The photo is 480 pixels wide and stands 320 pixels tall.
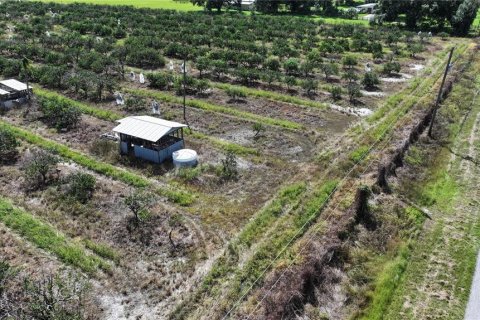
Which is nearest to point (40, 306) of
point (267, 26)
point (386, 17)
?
point (267, 26)

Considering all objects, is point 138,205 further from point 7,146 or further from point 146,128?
point 7,146

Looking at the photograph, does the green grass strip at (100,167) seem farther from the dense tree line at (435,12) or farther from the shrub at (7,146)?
the dense tree line at (435,12)

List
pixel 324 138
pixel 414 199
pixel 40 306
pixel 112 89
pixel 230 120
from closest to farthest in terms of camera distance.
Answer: pixel 40 306 < pixel 414 199 < pixel 324 138 < pixel 230 120 < pixel 112 89

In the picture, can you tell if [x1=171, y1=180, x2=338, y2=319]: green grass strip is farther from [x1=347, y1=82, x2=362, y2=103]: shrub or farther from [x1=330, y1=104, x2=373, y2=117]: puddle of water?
[x1=347, y1=82, x2=362, y2=103]: shrub

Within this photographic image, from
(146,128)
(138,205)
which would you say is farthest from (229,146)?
(138,205)

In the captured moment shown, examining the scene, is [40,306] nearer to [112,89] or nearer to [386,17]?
[112,89]

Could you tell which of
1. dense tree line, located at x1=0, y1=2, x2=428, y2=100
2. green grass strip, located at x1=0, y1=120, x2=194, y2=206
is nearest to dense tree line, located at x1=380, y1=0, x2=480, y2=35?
dense tree line, located at x1=0, y1=2, x2=428, y2=100

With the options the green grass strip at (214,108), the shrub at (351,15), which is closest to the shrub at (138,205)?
the green grass strip at (214,108)
